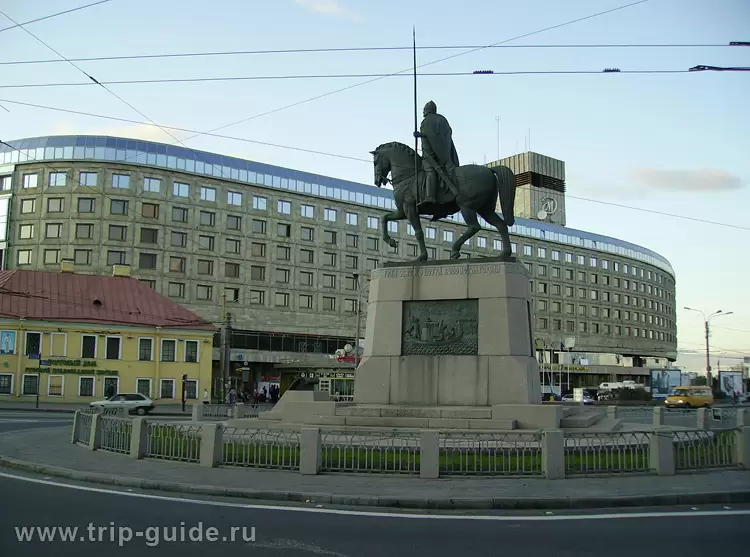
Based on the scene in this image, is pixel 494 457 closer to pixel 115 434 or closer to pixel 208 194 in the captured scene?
pixel 115 434

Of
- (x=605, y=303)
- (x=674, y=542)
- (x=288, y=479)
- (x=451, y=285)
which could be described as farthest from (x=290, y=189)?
(x=674, y=542)

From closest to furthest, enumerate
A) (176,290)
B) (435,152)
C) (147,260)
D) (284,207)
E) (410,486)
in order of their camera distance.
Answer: (410,486) < (435,152) < (147,260) < (176,290) < (284,207)

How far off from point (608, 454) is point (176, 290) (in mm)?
65789

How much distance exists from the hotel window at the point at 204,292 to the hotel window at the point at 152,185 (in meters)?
10.6

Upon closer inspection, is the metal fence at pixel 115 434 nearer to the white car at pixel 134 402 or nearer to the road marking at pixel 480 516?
the road marking at pixel 480 516

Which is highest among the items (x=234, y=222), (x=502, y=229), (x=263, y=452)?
(x=234, y=222)

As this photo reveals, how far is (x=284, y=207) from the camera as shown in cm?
8381

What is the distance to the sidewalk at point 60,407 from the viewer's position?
44812mm

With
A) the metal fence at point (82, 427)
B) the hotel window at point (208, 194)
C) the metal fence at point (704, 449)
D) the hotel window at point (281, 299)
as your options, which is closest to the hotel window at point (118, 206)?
the hotel window at point (208, 194)

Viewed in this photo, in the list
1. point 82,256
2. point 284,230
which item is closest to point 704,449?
point 82,256

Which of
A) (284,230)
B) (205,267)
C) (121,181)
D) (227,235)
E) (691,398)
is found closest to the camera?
(691,398)

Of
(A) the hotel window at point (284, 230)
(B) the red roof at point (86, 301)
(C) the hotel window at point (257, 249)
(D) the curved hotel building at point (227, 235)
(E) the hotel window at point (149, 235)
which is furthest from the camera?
(A) the hotel window at point (284, 230)

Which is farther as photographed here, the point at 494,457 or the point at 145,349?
the point at 145,349

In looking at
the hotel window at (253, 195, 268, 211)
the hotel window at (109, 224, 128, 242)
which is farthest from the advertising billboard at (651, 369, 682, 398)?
the hotel window at (109, 224, 128, 242)
